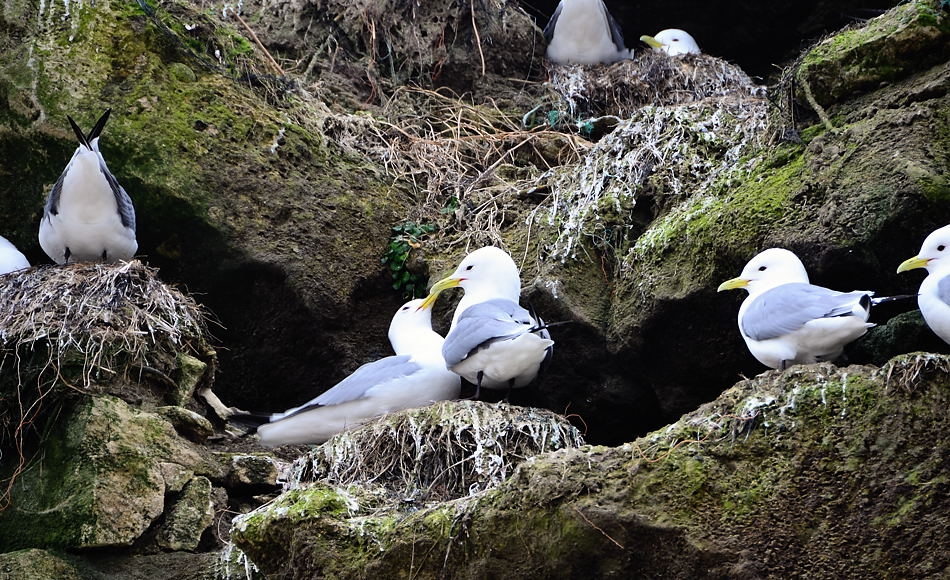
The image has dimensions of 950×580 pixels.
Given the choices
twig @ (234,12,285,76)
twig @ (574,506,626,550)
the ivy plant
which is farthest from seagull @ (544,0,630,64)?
twig @ (574,506,626,550)

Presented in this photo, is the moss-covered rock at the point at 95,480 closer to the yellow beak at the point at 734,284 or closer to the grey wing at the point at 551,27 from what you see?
the yellow beak at the point at 734,284

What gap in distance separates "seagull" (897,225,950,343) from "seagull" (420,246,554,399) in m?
1.51

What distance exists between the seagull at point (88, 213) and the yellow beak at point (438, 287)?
1.52m

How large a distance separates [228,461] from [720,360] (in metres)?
2.29

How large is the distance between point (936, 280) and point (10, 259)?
451cm

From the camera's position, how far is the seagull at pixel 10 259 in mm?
6395

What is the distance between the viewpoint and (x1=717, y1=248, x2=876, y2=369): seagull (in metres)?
4.45

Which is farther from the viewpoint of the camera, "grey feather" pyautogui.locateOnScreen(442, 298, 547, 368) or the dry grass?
the dry grass

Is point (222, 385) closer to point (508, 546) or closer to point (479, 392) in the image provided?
point (479, 392)

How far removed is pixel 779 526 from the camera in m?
3.99

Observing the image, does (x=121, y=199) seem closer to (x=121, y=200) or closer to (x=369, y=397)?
(x=121, y=200)

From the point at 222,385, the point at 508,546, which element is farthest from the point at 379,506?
the point at 222,385

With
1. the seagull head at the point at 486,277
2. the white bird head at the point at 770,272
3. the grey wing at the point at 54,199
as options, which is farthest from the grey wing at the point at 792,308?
the grey wing at the point at 54,199

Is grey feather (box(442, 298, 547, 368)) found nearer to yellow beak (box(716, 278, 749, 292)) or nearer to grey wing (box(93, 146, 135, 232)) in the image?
yellow beak (box(716, 278, 749, 292))
